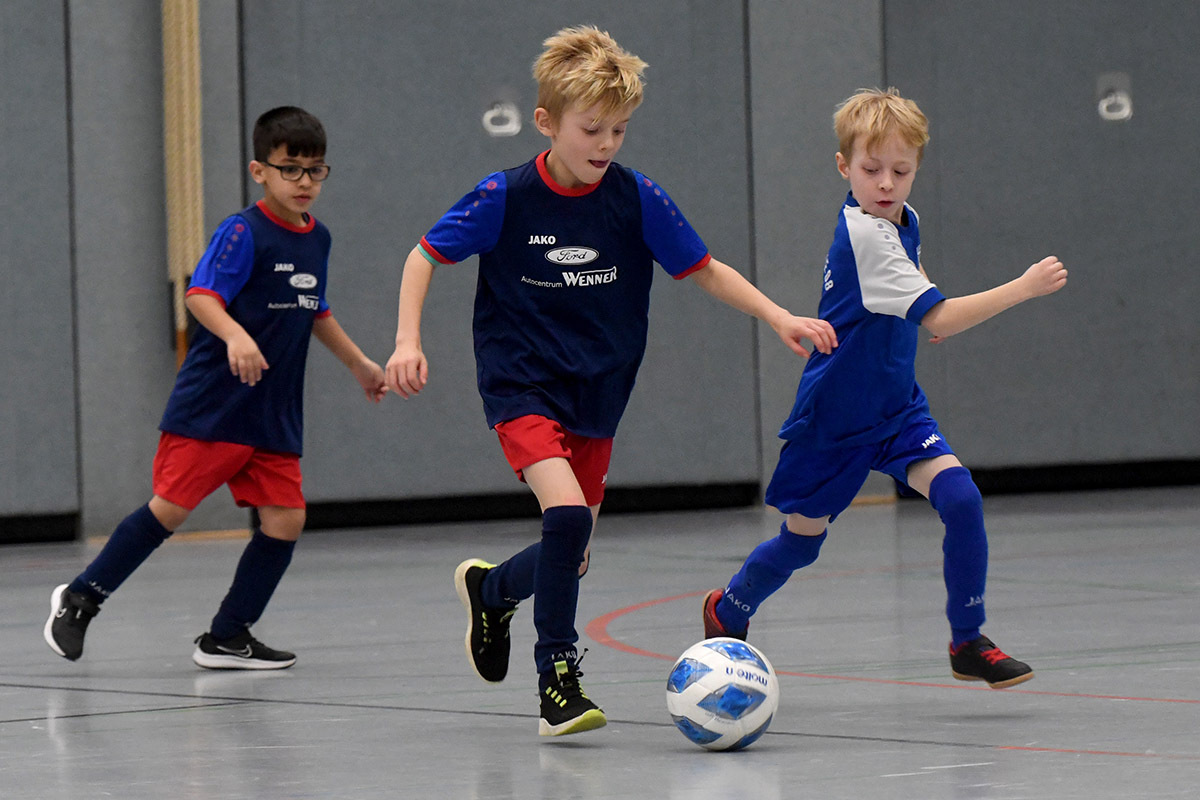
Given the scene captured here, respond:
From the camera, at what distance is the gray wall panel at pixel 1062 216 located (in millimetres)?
11359

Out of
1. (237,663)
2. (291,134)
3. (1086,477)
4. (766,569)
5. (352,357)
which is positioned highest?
(291,134)

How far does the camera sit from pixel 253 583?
17.3 feet

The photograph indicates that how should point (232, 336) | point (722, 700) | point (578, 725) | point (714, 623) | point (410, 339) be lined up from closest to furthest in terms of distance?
point (722, 700) → point (578, 725) → point (410, 339) → point (714, 623) → point (232, 336)

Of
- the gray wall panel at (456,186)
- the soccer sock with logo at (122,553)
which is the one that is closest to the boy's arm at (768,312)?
the soccer sock with logo at (122,553)

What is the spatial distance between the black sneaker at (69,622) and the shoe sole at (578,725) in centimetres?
199

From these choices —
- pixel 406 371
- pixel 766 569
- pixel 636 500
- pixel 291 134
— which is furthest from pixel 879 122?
pixel 636 500

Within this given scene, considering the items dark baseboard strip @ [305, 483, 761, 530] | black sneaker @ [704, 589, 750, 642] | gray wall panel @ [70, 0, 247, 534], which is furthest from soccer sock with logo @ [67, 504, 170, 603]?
dark baseboard strip @ [305, 483, 761, 530]

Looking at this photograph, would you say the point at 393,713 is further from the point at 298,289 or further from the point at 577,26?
the point at 577,26

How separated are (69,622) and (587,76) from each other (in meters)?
2.45

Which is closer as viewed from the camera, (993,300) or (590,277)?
(993,300)

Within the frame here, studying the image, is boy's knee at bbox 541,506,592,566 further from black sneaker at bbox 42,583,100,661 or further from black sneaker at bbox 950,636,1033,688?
black sneaker at bbox 42,583,100,661

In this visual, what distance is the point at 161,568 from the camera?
8094 mm

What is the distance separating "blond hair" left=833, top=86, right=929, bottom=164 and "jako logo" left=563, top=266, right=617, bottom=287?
715 millimetres

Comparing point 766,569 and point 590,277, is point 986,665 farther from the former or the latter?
point 590,277
